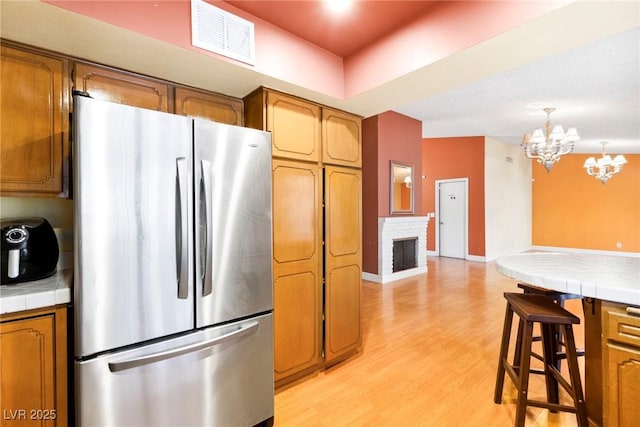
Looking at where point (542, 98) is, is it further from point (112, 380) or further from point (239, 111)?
point (112, 380)

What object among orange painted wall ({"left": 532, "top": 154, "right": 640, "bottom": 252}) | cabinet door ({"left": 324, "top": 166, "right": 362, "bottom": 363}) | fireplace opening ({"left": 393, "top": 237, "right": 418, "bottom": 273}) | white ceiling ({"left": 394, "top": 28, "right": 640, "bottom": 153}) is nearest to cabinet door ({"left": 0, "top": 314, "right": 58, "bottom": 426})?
cabinet door ({"left": 324, "top": 166, "right": 362, "bottom": 363})

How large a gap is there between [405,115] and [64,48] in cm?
508

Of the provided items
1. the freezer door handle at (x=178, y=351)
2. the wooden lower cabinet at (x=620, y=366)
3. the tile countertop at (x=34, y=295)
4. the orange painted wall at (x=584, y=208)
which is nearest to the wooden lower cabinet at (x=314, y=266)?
the freezer door handle at (x=178, y=351)

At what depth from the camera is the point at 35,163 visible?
160cm

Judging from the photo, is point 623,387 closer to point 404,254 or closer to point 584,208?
point 404,254

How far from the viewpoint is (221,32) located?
1.72 metres

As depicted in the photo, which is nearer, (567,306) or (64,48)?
(64,48)

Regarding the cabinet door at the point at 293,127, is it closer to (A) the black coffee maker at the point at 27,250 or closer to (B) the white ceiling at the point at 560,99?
(A) the black coffee maker at the point at 27,250

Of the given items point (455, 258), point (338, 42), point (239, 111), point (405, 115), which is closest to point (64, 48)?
point (239, 111)

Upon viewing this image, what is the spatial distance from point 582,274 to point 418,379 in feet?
4.42

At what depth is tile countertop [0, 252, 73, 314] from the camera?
1253mm

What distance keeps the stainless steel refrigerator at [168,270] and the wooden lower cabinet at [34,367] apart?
0.46ft

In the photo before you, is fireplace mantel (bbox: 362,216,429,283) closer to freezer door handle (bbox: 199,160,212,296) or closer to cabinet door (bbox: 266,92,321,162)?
cabinet door (bbox: 266,92,321,162)

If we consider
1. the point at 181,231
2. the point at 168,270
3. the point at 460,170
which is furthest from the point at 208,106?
the point at 460,170
